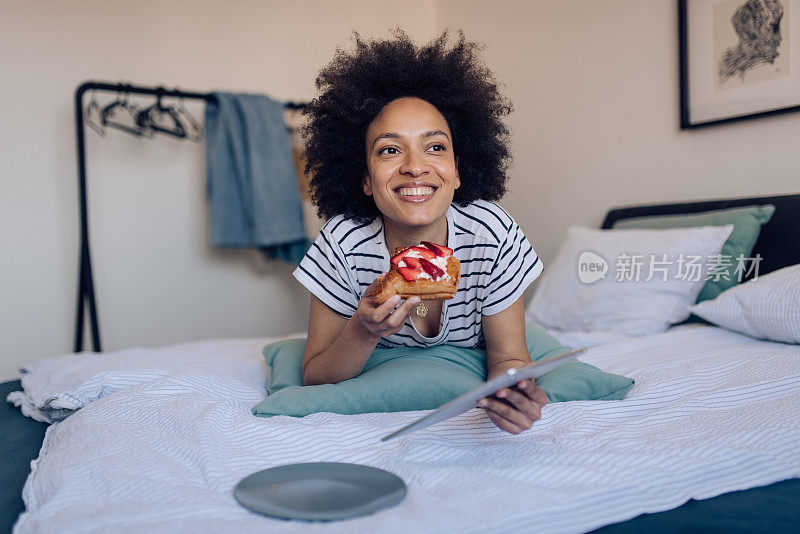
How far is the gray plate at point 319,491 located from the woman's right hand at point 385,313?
30cm

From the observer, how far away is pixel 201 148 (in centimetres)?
328

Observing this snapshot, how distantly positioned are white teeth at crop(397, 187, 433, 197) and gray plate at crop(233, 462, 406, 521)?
642 millimetres

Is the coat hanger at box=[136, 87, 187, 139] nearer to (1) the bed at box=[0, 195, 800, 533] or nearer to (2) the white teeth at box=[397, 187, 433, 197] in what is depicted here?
(1) the bed at box=[0, 195, 800, 533]

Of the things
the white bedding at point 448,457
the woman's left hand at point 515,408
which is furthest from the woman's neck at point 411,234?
the woman's left hand at point 515,408

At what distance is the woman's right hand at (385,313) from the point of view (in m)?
1.16

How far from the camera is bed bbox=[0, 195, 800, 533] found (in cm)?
83

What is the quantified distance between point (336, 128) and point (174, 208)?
1779 millimetres

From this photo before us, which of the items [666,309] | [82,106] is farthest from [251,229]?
[666,309]

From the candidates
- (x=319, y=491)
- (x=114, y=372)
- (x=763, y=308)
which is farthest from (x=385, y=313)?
(x=763, y=308)

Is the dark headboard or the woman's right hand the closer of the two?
the woman's right hand

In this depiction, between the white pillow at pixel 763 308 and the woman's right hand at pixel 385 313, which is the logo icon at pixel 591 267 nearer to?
the white pillow at pixel 763 308

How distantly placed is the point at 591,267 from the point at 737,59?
36.1 inches

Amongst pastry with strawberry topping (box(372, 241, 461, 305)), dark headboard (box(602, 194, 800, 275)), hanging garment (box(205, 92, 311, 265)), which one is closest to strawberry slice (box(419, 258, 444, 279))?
pastry with strawberry topping (box(372, 241, 461, 305))

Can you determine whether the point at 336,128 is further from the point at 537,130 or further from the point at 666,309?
the point at 537,130
